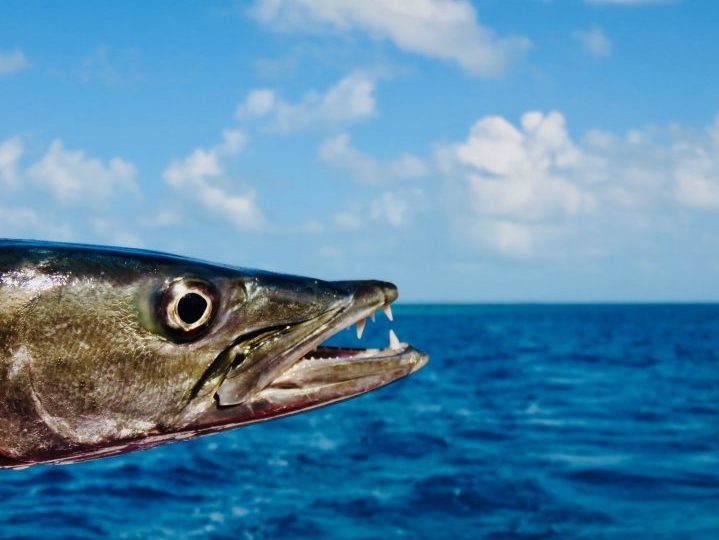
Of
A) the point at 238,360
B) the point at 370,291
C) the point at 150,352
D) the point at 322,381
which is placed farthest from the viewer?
the point at 370,291

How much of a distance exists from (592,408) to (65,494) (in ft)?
40.8

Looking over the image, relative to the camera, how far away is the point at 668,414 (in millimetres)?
19344

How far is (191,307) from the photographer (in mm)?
2996

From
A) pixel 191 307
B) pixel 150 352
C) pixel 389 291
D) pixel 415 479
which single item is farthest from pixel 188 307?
pixel 415 479

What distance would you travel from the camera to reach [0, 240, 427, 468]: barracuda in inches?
110

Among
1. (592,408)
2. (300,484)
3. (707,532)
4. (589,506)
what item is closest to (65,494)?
(300,484)

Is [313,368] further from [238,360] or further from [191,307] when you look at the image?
[191,307]

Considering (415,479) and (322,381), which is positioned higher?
(322,381)

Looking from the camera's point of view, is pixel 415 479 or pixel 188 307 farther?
pixel 415 479

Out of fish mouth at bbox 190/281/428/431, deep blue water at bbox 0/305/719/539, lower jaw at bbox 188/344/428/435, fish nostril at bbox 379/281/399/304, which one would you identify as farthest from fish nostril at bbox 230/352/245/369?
deep blue water at bbox 0/305/719/539

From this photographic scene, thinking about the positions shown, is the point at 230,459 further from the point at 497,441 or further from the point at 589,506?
the point at 589,506

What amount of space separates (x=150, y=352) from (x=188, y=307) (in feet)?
0.64

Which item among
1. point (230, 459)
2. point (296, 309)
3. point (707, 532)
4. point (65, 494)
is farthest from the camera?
point (230, 459)

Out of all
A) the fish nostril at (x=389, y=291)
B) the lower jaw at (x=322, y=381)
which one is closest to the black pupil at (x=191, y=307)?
the lower jaw at (x=322, y=381)
